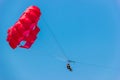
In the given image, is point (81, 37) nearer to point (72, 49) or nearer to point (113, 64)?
point (72, 49)

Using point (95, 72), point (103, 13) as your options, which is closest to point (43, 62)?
point (95, 72)

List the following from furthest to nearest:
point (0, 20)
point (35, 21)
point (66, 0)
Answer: point (66, 0) < point (0, 20) < point (35, 21)

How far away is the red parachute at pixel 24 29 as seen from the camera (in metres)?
16.5

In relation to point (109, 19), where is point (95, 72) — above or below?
below

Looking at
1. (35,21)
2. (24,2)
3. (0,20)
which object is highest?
(24,2)

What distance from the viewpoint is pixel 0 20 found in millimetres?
19516

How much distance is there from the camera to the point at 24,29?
658 inches

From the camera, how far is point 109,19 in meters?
20.0

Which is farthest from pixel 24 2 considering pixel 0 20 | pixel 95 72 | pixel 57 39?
pixel 95 72

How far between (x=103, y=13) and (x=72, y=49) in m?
2.78

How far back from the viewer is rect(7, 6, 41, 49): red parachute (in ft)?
54.1

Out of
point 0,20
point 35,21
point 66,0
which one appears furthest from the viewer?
point 66,0

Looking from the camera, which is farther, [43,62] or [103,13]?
[43,62]

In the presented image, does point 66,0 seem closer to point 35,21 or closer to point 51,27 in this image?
point 51,27
